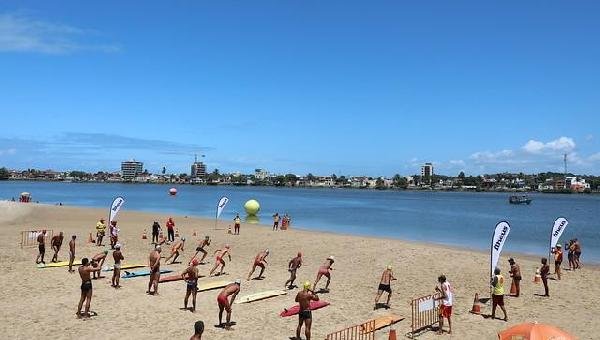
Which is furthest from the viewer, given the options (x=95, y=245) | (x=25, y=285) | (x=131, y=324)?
(x=95, y=245)

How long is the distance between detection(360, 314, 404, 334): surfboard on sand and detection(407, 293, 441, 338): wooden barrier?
479 millimetres

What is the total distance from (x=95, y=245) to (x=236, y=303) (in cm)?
1405

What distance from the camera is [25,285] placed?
16734 mm

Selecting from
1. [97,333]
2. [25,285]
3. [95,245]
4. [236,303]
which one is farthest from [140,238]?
[97,333]

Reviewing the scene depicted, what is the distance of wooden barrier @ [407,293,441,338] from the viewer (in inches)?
509

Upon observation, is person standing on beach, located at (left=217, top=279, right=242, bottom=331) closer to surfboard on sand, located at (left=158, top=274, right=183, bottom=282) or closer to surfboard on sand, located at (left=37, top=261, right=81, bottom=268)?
surfboard on sand, located at (left=158, top=274, right=183, bottom=282)

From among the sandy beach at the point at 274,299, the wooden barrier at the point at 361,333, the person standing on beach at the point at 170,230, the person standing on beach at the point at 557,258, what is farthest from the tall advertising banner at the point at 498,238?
the person standing on beach at the point at 170,230

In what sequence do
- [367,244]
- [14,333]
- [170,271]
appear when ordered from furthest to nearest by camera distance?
[367,244]
[170,271]
[14,333]

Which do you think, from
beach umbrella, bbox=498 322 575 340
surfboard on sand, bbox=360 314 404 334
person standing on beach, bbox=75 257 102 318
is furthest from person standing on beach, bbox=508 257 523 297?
person standing on beach, bbox=75 257 102 318

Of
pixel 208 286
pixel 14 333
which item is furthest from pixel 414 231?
pixel 14 333

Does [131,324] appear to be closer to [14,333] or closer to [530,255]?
[14,333]

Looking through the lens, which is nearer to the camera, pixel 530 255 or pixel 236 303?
pixel 236 303

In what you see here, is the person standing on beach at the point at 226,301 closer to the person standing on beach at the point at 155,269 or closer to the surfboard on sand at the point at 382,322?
the surfboard on sand at the point at 382,322

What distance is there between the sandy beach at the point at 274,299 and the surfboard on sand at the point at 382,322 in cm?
23
